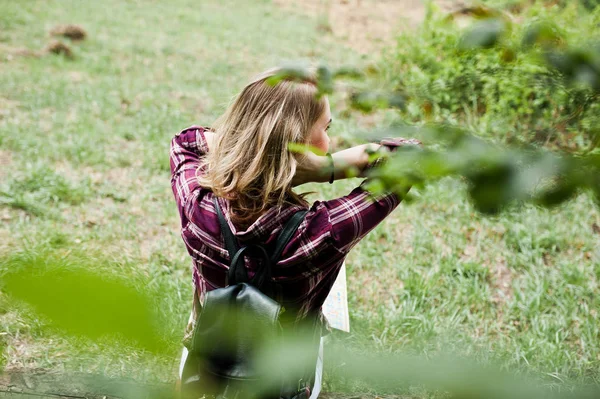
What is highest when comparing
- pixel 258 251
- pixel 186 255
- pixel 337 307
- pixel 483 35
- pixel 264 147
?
pixel 483 35

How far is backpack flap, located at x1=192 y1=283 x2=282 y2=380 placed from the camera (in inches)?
34.1

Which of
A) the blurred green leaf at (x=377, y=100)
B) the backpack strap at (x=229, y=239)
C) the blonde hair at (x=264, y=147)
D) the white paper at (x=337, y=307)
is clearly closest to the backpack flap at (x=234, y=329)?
the backpack strap at (x=229, y=239)

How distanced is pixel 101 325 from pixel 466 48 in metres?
0.61

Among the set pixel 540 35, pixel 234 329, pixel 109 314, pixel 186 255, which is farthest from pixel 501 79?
pixel 186 255

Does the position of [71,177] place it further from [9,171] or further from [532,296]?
[532,296]

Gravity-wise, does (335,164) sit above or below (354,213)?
above

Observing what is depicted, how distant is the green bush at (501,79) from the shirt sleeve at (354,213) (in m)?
0.27

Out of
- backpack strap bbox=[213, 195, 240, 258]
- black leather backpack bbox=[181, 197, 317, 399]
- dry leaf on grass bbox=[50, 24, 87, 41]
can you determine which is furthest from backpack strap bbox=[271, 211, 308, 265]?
dry leaf on grass bbox=[50, 24, 87, 41]

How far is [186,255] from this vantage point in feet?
11.0

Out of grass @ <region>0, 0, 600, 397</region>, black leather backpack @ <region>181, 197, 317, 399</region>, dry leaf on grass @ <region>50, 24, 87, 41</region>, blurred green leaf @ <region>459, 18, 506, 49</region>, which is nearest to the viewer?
blurred green leaf @ <region>459, 18, 506, 49</region>

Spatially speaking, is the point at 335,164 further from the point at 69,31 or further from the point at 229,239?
the point at 69,31

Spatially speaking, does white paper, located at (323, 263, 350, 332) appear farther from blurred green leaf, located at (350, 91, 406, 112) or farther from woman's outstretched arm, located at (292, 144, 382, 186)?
blurred green leaf, located at (350, 91, 406, 112)

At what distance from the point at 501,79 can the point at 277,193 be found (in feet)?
2.85

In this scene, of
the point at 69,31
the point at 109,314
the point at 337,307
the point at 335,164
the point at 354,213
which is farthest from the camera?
the point at 69,31
